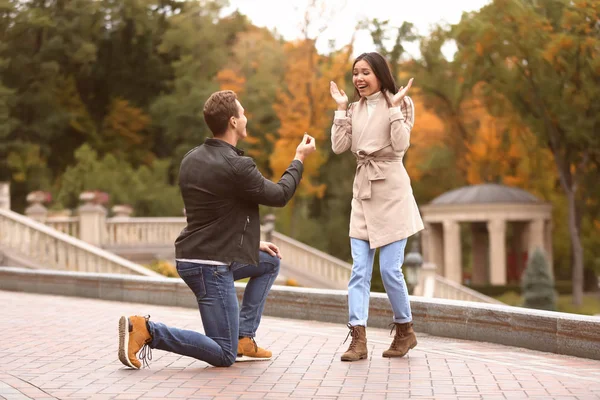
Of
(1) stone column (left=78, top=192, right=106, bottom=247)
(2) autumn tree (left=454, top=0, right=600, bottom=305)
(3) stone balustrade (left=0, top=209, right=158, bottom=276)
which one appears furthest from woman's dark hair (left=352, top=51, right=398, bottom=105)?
(2) autumn tree (left=454, top=0, right=600, bottom=305)

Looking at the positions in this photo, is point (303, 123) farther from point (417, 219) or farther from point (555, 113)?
point (417, 219)

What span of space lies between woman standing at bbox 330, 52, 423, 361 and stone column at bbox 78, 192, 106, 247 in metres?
21.0

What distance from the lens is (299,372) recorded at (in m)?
7.46

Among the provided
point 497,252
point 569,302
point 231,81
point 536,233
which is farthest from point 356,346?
point 231,81

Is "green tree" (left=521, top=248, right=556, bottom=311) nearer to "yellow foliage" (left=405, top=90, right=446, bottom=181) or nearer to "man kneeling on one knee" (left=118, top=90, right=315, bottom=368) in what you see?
"yellow foliage" (left=405, top=90, right=446, bottom=181)

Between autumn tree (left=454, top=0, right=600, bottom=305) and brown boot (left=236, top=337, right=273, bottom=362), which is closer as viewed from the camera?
brown boot (left=236, top=337, right=273, bottom=362)

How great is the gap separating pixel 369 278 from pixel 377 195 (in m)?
0.57

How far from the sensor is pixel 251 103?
1903 inches

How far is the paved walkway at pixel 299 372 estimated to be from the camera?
6.63 m

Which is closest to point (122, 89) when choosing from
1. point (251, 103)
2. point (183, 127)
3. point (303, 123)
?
point (183, 127)

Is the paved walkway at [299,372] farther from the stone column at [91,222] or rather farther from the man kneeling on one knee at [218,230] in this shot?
the stone column at [91,222]

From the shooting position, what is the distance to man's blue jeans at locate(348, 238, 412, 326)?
7.83m

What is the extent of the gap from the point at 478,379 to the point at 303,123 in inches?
1409

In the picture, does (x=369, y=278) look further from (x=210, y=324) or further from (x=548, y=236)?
(x=548, y=236)
